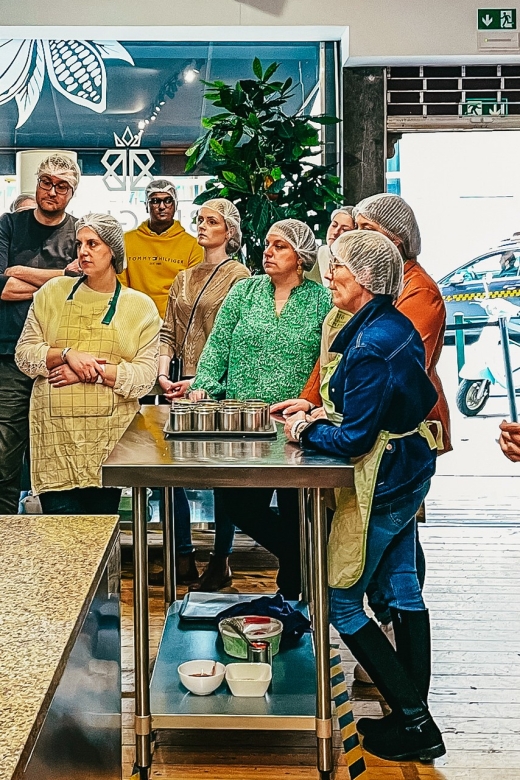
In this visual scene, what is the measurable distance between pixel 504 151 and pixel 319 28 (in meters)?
1.55

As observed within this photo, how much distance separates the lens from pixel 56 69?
5.89 m

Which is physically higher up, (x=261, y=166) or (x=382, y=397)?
(x=261, y=166)

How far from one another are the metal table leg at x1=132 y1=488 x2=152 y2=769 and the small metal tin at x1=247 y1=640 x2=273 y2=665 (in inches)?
15.8

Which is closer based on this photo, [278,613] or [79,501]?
[278,613]

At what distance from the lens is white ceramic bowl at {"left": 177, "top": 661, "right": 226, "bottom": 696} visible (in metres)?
2.92

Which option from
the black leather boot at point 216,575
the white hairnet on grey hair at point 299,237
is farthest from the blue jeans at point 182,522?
the white hairnet on grey hair at point 299,237

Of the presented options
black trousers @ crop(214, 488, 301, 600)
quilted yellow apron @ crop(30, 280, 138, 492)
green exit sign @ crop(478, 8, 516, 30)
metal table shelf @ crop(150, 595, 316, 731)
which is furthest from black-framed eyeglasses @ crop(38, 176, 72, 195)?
green exit sign @ crop(478, 8, 516, 30)

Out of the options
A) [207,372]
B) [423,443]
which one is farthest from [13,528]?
[207,372]

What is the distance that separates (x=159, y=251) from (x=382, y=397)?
2408 mm

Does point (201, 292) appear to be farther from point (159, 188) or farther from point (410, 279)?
point (410, 279)

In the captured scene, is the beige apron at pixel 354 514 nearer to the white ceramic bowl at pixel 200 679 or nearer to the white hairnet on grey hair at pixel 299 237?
the white ceramic bowl at pixel 200 679

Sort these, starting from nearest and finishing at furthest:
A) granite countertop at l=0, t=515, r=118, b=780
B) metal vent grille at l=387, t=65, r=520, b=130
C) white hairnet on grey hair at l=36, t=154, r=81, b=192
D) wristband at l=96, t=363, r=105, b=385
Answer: granite countertop at l=0, t=515, r=118, b=780
wristband at l=96, t=363, r=105, b=385
white hairnet on grey hair at l=36, t=154, r=81, b=192
metal vent grille at l=387, t=65, r=520, b=130

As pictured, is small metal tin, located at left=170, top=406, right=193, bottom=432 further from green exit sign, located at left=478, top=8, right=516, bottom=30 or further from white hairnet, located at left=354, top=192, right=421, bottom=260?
green exit sign, located at left=478, top=8, right=516, bottom=30

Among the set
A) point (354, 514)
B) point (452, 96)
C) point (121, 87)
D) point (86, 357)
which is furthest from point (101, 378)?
point (452, 96)
